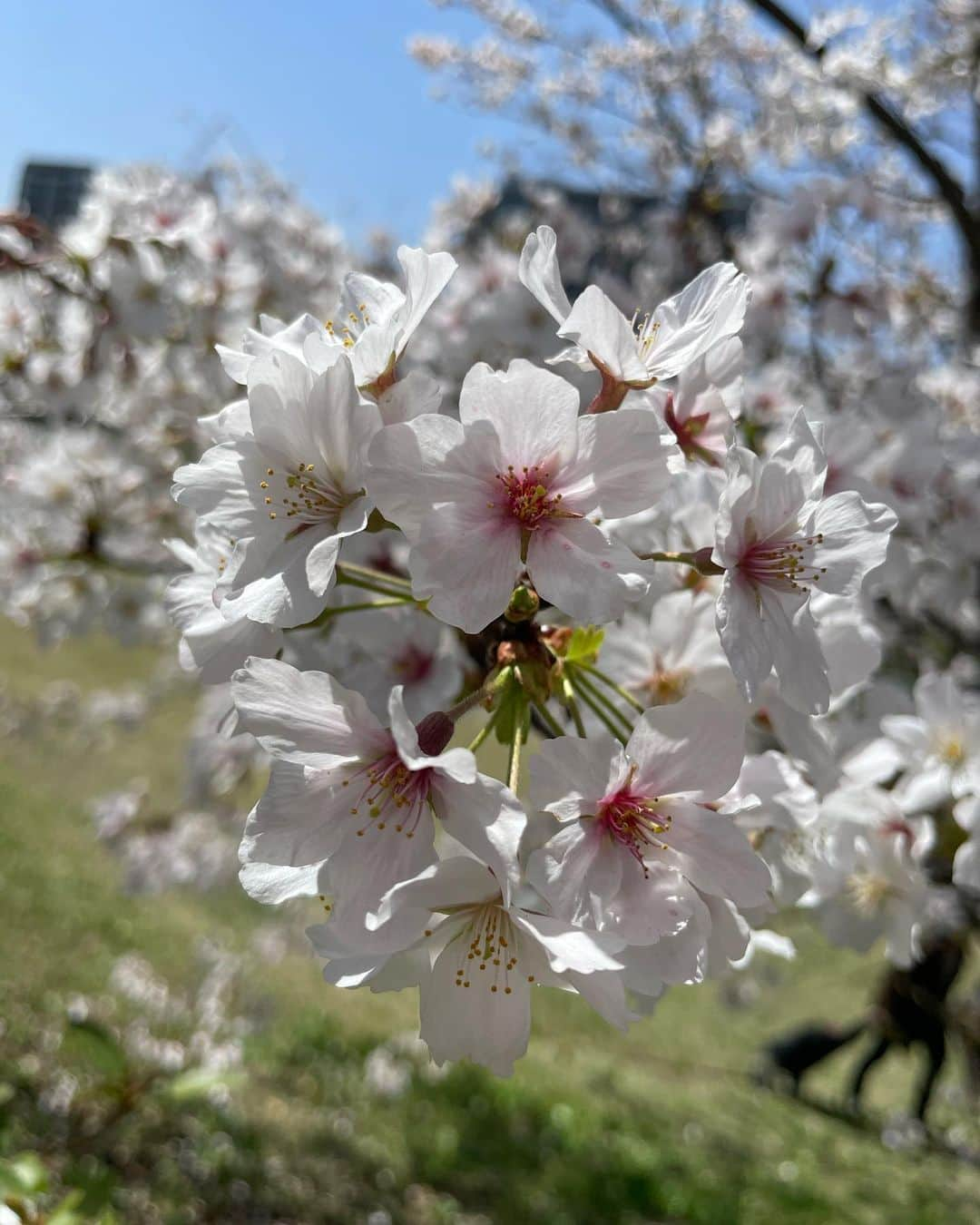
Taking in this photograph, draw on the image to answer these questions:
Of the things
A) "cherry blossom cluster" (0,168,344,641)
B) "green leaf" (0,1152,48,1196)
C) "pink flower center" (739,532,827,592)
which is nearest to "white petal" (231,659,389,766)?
"pink flower center" (739,532,827,592)

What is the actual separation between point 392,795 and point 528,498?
12.1 inches

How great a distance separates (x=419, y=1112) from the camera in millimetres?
4453

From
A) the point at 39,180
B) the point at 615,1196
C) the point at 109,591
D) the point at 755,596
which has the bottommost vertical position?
the point at 615,1196

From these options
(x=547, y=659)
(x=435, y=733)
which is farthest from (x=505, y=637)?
(x=435, y=733)

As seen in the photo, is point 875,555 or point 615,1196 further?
point 615,1196

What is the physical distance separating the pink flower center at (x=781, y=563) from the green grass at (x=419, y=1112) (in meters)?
1.51

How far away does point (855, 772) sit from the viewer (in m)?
1.40

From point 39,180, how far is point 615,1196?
5.17m

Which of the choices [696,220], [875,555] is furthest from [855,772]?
[696,220]

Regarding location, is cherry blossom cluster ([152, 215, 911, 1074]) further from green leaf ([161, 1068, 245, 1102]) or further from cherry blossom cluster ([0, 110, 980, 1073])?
green leaf ([161, 1068, 245, 1102])

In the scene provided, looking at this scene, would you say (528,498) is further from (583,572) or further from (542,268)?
(542,268)

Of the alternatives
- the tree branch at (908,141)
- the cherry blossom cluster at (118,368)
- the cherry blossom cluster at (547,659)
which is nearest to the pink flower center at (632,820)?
the cherry blossom cluster at (547,659)

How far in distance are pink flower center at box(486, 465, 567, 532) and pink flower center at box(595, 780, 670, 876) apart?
28 centimetres

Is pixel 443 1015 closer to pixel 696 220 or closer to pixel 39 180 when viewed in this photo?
pixel 696 220
